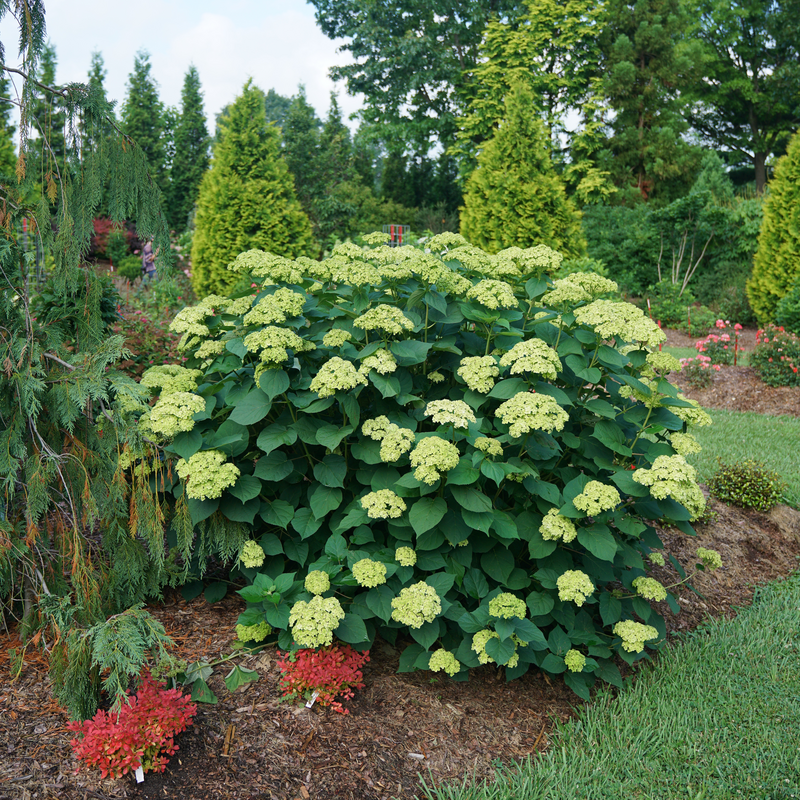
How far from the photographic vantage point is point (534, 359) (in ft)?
7.59

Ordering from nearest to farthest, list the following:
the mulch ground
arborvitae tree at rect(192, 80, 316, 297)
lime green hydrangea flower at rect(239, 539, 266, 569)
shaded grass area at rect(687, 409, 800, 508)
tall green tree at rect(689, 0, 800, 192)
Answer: the mulch ground
lime green hydrangea flower at rect(239, 539, 266, 569)
shaded grass area at rect(687, 409, 800, 508)
arborvitae tree at rect(192, 80, 316, 297)
tall green tree at rect(689, 0, 800, 192)

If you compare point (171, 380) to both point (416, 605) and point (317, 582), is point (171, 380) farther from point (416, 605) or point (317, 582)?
point (416, 605)

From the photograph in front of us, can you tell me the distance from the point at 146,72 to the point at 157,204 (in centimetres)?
1892

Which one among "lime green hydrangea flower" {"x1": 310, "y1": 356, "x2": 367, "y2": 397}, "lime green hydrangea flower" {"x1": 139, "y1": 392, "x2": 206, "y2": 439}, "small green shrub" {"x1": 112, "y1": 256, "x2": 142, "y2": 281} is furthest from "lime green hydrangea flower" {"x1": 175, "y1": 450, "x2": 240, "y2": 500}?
"small green shrub" {"x1": 112, "y1": 256, "x2": 142, "y2": 281}

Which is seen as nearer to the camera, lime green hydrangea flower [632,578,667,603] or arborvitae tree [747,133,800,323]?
lime green hydrangea flower [632,578,667,603]

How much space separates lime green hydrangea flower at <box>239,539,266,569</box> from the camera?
97.6 inches

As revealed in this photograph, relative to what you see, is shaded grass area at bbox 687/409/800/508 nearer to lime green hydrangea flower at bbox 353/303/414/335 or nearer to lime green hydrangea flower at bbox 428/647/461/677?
lime green hydrangea flower at bbox 428/647/461/677

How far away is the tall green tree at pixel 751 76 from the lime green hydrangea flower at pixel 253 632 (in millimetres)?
26531

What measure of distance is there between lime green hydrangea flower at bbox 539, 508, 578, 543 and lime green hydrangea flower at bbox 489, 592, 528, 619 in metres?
0.26

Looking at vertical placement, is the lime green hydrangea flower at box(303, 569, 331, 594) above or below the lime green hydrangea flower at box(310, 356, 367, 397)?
below

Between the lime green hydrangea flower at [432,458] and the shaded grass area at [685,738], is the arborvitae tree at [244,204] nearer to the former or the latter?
the lime green hydrangea flower at [432,458]

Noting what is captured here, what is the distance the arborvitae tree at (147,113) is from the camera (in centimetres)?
1786

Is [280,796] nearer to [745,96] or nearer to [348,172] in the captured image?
[348,172]

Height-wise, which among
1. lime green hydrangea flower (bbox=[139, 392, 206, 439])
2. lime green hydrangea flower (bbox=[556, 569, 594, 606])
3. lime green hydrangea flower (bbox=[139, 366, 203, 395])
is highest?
lime green hydrangea flower (bbox=[139, 366, 203, 395])
